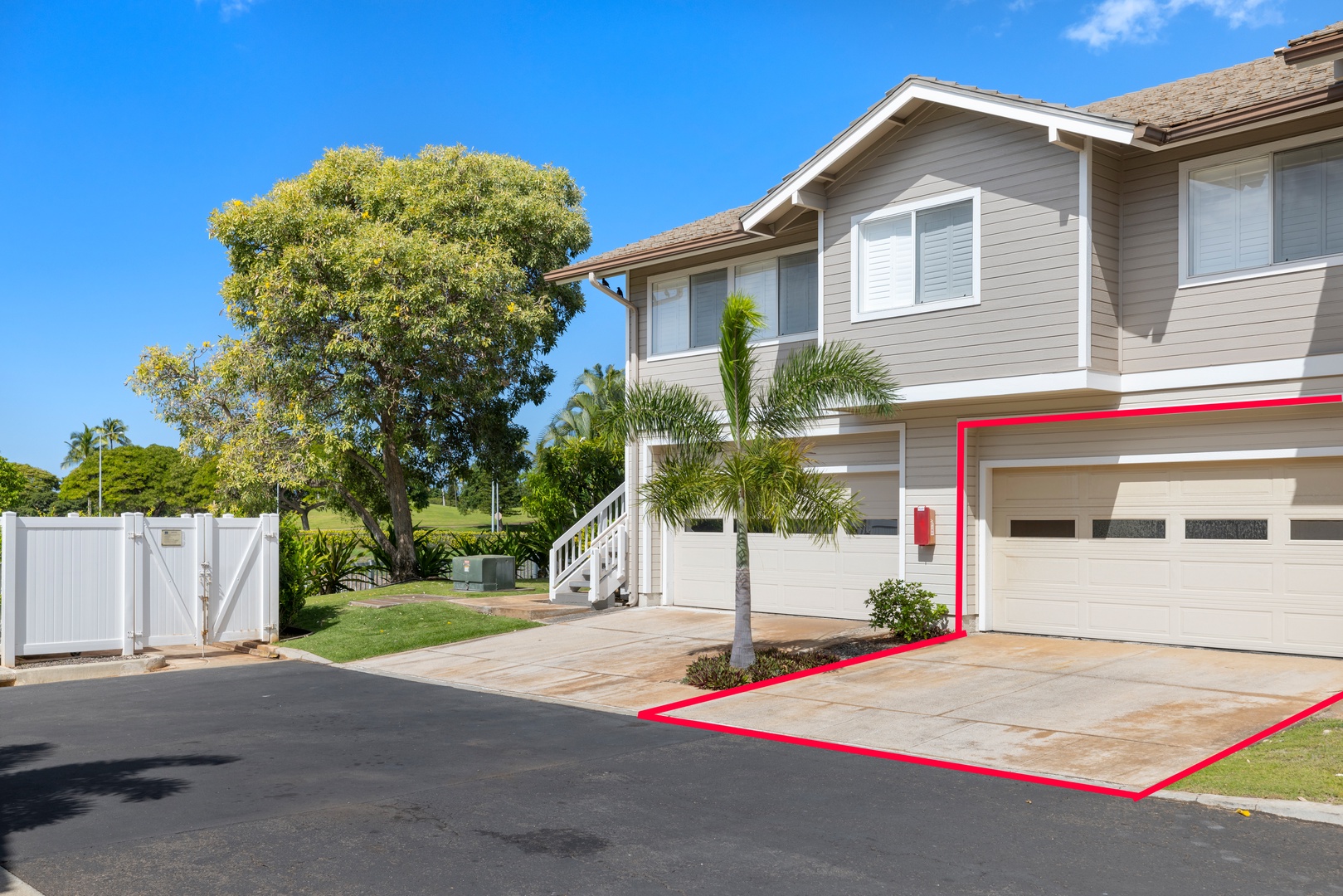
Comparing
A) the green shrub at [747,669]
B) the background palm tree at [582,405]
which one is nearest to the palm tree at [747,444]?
the green shrub at [747,669]

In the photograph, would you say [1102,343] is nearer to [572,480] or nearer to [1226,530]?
[1226,530]

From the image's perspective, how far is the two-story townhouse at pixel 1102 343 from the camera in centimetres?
1197

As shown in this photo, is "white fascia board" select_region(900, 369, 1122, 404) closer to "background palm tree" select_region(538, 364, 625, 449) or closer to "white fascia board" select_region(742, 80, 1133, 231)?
"white fascia board" select_region(742, 80, 1133, 231)

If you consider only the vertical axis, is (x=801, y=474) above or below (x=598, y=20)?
below

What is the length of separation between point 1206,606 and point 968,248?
16.9ft

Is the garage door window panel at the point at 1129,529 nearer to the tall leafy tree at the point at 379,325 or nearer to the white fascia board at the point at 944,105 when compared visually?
the white fascia board at the point at 944,105

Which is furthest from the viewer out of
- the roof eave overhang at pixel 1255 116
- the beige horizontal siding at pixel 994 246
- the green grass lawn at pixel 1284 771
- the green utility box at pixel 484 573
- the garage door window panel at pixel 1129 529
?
the green utility box at pixel 484 573

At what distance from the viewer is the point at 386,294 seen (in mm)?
23031

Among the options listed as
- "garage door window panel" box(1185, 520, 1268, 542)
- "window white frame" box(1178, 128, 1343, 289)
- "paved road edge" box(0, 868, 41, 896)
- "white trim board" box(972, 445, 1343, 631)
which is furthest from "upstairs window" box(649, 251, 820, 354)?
"paved road edge" box(0, 868, 41, 896)

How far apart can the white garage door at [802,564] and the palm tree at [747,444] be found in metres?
2.75

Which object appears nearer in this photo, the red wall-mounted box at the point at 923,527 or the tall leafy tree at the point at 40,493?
the red wall-mounted box at the point at 923,527

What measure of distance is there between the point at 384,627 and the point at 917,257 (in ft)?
32.3

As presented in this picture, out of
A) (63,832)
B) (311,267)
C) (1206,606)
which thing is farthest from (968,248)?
(311,267)

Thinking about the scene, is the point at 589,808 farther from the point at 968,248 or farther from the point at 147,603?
the point at 147,603
